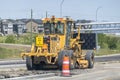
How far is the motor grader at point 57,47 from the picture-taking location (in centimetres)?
2781

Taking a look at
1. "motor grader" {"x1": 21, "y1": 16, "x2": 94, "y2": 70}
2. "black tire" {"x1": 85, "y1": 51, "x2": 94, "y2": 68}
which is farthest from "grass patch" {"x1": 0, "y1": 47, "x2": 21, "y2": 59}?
"motor grader" {"x1": 21, "y1": 16, "x2": 94, "y2": 70}

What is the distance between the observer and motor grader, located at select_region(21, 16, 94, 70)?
91.2ft

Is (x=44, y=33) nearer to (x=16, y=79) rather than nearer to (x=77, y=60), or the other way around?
(x=77, y=60)

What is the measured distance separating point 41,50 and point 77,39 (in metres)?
4.25

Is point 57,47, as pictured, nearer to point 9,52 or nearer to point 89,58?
point 89,58

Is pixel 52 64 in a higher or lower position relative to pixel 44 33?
lower

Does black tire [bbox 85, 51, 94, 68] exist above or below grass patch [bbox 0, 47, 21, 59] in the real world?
above

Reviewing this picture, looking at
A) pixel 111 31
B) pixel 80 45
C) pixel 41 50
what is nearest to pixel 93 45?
pixel 80 45

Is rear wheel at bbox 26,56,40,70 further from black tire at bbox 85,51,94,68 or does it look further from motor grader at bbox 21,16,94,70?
black tire at bbox 85,51,94,68

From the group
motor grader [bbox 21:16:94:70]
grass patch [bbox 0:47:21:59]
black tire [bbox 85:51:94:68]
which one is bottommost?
grass patch [bbox 0:47:21:59]

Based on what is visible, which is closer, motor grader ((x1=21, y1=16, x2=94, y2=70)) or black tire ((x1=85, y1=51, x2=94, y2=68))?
motor grader ((x1=21, y1=16, x2=94, y2=70))

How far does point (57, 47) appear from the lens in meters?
28.8

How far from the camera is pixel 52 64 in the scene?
28484 mm

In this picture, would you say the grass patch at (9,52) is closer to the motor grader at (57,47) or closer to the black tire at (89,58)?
the black tire at (89,58)
